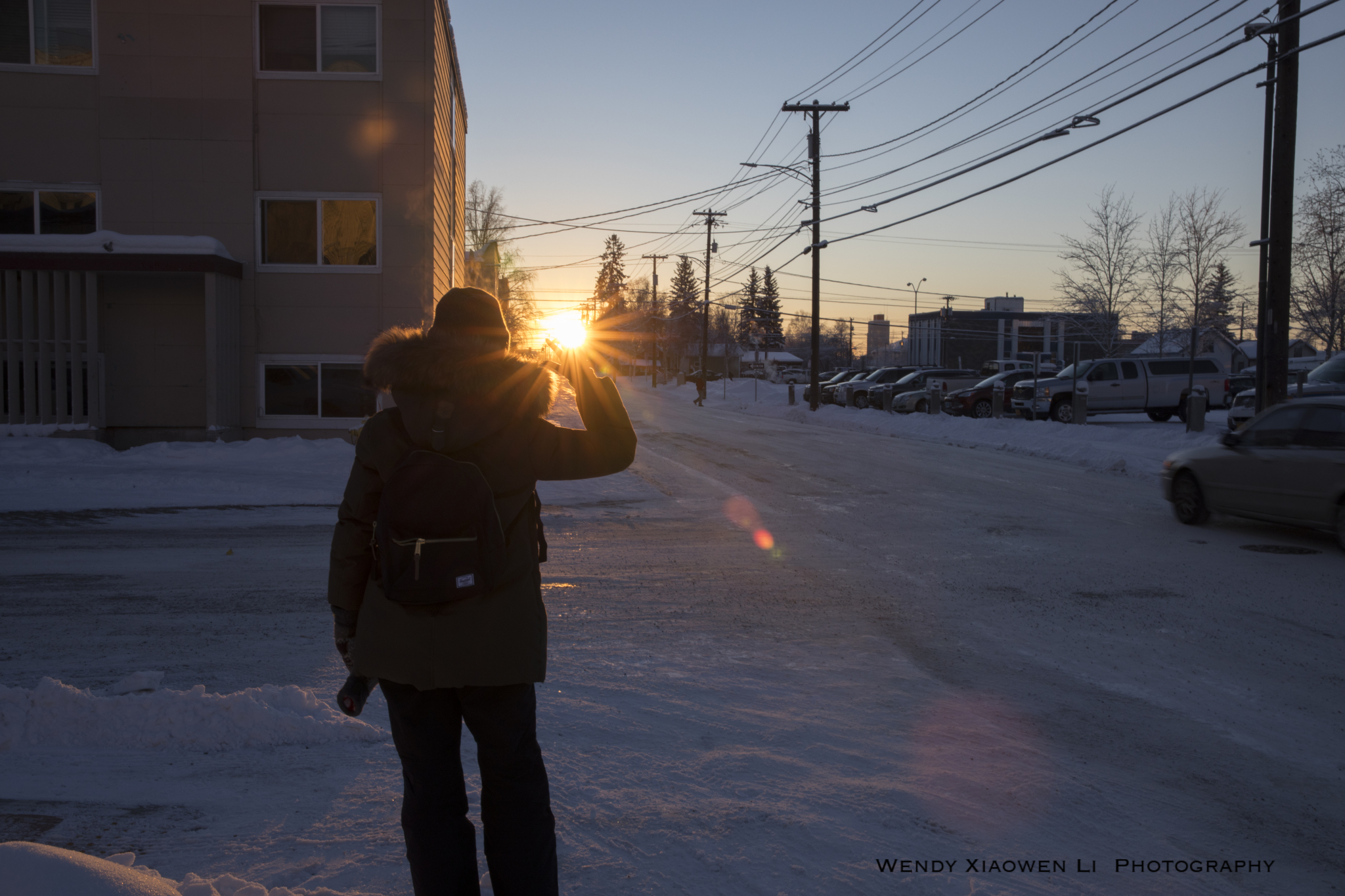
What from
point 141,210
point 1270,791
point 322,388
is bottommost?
point 1270,791

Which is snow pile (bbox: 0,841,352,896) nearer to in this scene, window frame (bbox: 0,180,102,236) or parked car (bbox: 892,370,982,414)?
window frame (bbox: 0,180,102,236)

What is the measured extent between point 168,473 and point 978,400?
26.0 meters

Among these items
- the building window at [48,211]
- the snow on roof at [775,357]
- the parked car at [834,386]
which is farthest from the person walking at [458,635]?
the snow on roof at [775,357]

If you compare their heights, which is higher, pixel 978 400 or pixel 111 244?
pixel 111 244

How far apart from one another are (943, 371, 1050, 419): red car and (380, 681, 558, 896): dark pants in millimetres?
31303

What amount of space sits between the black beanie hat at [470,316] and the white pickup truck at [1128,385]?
29077mm

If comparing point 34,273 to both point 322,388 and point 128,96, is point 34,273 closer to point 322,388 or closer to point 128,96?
point 128,96

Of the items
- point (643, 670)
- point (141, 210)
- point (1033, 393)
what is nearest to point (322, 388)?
point (141, 210)

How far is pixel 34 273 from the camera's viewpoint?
1633cm

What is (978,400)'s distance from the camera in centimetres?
3253

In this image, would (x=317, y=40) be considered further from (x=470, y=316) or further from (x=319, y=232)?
(x=470, y=316)

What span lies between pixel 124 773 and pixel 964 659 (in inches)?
176

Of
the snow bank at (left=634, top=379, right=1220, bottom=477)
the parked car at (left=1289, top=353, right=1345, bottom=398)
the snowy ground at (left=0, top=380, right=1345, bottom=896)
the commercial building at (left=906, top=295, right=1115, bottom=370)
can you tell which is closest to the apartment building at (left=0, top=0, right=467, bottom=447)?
the snowy ground at (left=0, top=380, right=1345, bottom=896)

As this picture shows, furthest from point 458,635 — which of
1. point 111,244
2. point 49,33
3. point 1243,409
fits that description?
point 1243,409
